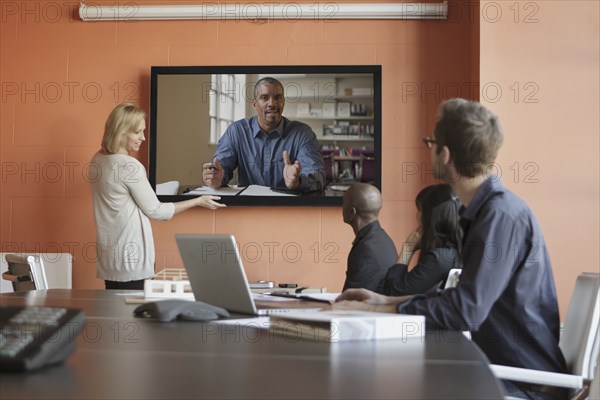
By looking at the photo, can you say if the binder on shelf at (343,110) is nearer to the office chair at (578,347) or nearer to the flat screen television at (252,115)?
the flat screen television at (252,115)

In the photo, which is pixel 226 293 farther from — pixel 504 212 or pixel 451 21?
pixel 451 21

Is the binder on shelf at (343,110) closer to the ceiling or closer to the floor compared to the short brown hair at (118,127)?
closer to the ceiling

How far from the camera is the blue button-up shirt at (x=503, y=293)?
1.92 meters

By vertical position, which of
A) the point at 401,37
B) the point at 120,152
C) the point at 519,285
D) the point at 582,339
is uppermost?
the point at 401,37

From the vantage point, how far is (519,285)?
2053 millimetres

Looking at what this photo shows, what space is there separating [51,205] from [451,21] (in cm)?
274

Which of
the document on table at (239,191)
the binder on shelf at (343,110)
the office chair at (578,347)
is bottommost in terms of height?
the office chair at (578,347)

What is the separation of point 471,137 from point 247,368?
1.11 m

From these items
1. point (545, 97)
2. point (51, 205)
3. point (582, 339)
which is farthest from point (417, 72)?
point (582, 339)

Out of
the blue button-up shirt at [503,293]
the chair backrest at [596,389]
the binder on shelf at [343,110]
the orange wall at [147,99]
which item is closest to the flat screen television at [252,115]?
the binder on shelf at [343,110]

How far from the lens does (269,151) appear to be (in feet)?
16.1

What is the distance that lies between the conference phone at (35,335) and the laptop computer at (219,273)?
806mm

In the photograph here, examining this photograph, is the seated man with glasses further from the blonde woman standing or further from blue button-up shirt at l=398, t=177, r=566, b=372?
the blonde woman standing

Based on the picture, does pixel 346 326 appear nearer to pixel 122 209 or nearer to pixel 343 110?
pixel 122 209
